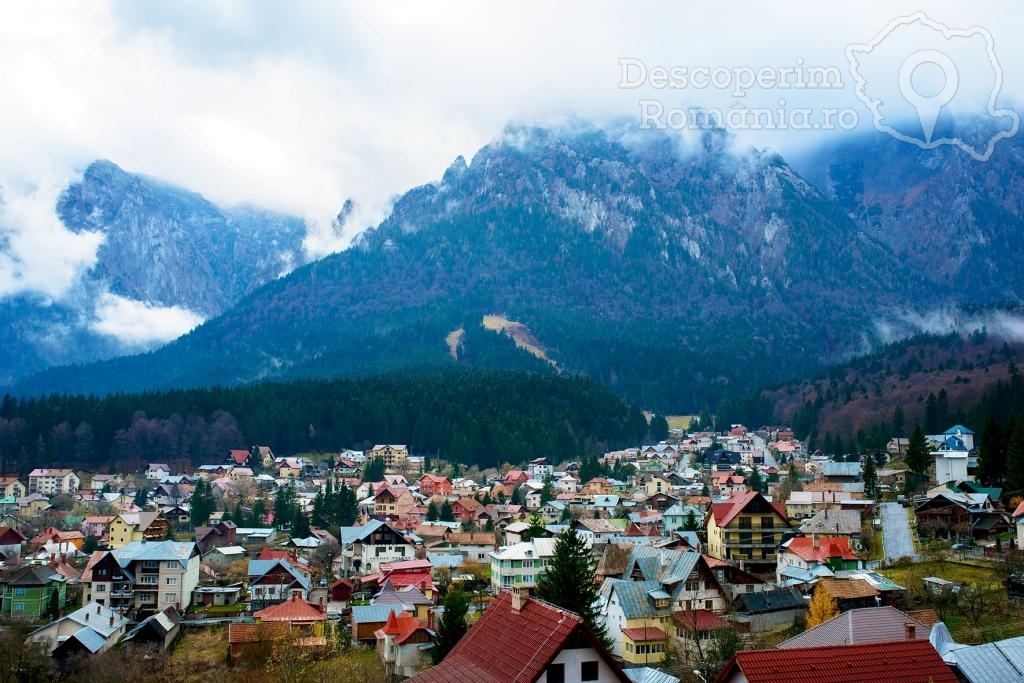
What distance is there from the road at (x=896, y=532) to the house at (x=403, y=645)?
1142 inches

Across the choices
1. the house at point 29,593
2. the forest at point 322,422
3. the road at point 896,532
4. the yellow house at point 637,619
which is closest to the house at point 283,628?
the house at point 29,593

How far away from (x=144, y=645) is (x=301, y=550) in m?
30.9

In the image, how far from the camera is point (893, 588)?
166ft

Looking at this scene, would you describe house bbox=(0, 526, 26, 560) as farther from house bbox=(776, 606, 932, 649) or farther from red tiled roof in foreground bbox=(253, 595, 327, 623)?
house bbox=(776, 606, 932, 649)

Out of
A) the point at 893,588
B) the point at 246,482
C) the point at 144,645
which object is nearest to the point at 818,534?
the point at 893,588

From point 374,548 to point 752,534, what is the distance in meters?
31.9

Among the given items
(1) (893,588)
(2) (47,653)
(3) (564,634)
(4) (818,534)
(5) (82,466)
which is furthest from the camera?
(5) (82,466)

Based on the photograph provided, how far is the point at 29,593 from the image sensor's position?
6956cm

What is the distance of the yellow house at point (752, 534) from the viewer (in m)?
68.7

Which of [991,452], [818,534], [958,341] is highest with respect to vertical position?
[958,341]

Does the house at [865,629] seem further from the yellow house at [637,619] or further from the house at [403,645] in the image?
the house at [403,645]

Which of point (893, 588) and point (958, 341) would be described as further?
point (958, 341)

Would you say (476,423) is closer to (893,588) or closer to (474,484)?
(474,484)

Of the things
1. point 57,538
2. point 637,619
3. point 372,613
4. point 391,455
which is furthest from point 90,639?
point 391,455
